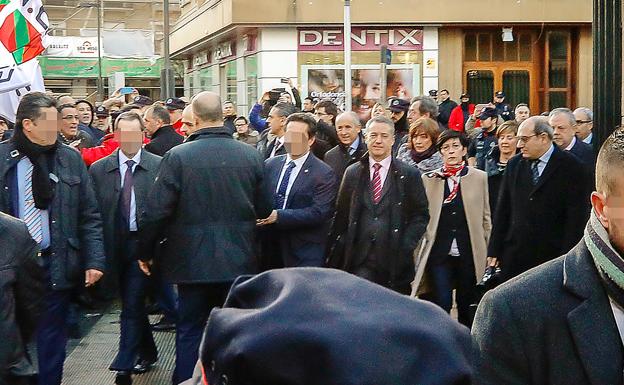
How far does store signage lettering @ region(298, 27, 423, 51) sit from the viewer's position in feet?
92.6

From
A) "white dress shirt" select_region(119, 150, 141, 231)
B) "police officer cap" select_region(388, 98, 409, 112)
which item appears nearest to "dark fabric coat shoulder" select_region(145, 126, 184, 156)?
"white dress shirt" select_region(119, 150, 141, 231)

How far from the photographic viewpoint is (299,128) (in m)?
8.51

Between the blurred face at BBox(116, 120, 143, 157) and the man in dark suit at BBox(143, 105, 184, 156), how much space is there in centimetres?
170

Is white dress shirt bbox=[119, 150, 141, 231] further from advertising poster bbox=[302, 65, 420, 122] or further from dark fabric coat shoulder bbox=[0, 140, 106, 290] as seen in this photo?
advertising poster bbox=[302, 65, 420, 122]

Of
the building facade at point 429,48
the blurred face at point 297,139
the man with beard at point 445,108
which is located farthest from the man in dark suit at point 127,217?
the building facade at point 429,48

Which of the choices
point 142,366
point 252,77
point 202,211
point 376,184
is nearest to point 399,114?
point 376,184

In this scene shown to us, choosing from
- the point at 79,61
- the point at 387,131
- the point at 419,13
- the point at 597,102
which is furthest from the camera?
the point at 79,61

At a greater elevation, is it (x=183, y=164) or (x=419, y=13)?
(x=419, y=13)

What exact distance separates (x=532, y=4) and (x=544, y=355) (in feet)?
85.8

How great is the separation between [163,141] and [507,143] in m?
3.15

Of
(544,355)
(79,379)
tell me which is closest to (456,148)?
(79,379)

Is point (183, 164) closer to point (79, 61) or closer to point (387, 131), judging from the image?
point (387, 131)

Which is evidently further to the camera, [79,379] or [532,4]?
[532,4]

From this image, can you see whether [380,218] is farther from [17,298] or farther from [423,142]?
[17,298]
